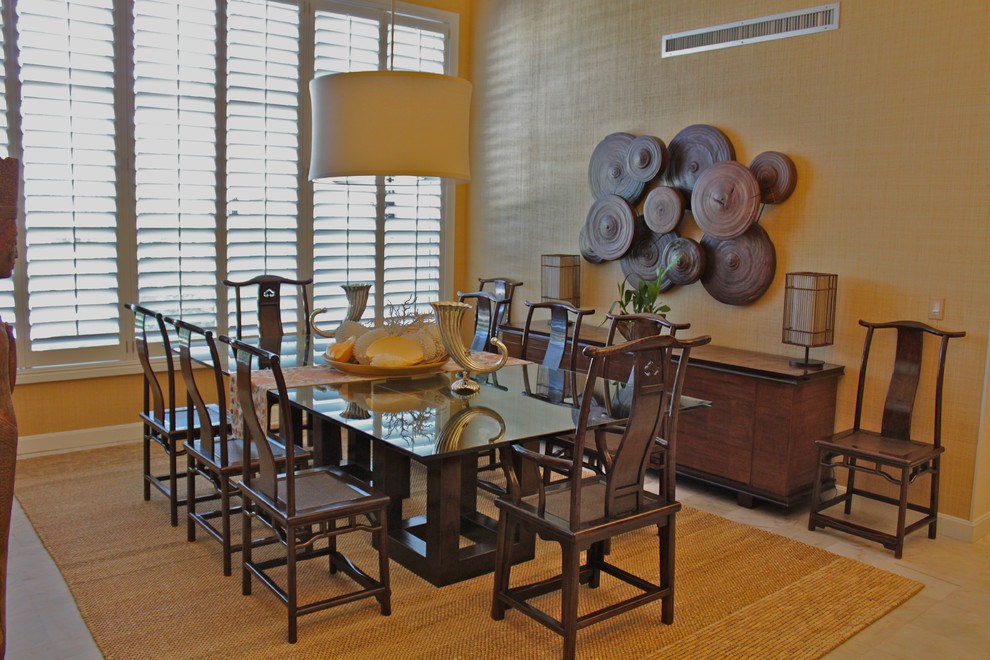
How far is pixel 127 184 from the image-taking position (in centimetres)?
490

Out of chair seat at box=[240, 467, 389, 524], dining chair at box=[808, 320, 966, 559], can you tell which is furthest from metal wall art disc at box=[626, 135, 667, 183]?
chair seat at box=[240, 467, 389, 524]

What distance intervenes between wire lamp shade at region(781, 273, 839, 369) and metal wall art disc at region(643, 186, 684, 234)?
83 centimetres

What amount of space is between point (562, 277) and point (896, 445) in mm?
2201

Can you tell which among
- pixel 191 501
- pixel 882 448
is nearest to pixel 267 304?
pixel 191 501

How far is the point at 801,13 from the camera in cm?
426

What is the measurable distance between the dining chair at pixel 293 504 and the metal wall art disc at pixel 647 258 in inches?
98.8

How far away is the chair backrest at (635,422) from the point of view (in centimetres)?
249

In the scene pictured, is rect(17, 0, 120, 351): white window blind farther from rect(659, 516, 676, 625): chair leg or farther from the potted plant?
rect(659, 516, 676, 625): chair leg

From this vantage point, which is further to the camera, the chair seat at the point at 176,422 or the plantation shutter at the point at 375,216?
the plantation shutter at the point at 375,216

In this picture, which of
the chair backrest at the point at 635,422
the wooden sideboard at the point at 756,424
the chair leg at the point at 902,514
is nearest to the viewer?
the chair backrest at the point at 635,422

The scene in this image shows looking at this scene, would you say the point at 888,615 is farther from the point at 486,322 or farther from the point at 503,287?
the point at 503,287

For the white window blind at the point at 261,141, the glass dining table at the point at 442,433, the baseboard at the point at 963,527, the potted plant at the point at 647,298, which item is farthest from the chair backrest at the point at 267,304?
the baseboard at the point at 963,527

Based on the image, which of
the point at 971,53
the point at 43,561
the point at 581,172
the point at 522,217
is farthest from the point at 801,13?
the point at 43,561

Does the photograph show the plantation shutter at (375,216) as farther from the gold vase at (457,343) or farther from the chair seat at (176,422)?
the gold vase at (457,343)
